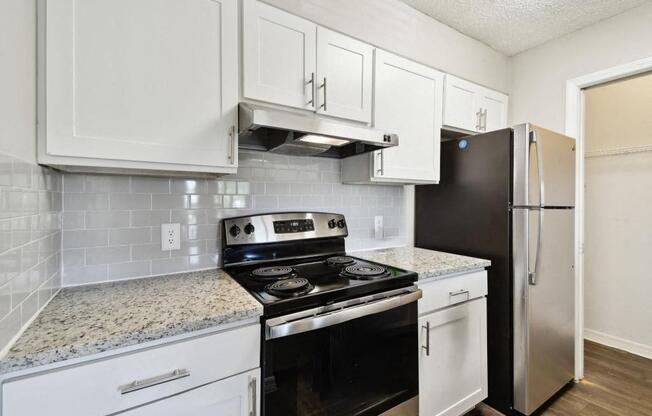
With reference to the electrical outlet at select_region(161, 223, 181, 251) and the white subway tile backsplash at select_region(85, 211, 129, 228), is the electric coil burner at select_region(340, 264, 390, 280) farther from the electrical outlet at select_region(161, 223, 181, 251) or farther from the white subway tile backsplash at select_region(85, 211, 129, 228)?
the white subway tile backsplash at select_region(85, 211, 129, 228)

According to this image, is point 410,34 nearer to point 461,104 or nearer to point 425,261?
point 461,104

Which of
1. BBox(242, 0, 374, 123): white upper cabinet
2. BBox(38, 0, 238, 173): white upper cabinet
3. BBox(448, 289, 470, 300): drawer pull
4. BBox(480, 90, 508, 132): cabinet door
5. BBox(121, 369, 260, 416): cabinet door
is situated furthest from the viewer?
BBox(480, 90, 508, 132): cabinet door

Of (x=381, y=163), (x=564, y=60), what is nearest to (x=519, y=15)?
(x=564, y=60)

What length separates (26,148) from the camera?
875 mm

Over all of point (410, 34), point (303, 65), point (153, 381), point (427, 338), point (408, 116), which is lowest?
point (427, 338)

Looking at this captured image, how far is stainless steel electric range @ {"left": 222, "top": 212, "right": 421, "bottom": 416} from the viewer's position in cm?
104

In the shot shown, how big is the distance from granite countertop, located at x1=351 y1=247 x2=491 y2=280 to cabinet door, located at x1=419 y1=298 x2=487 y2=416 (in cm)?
21

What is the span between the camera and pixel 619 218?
2668 mm

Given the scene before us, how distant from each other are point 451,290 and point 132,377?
1.44 m

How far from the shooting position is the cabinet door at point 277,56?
130 cm

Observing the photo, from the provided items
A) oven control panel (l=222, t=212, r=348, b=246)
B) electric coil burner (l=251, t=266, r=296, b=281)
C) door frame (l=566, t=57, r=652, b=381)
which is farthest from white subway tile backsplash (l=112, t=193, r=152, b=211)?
door frame (l=566, t=57, r=652, b=381)

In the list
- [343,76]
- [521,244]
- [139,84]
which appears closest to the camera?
[139,84]

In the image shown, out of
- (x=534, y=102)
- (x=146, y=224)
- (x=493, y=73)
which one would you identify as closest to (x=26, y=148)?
(x=146, y=224)

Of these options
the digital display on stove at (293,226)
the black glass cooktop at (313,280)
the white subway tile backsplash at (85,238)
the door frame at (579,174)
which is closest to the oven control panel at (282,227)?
the digital display on stove at (293,226)
